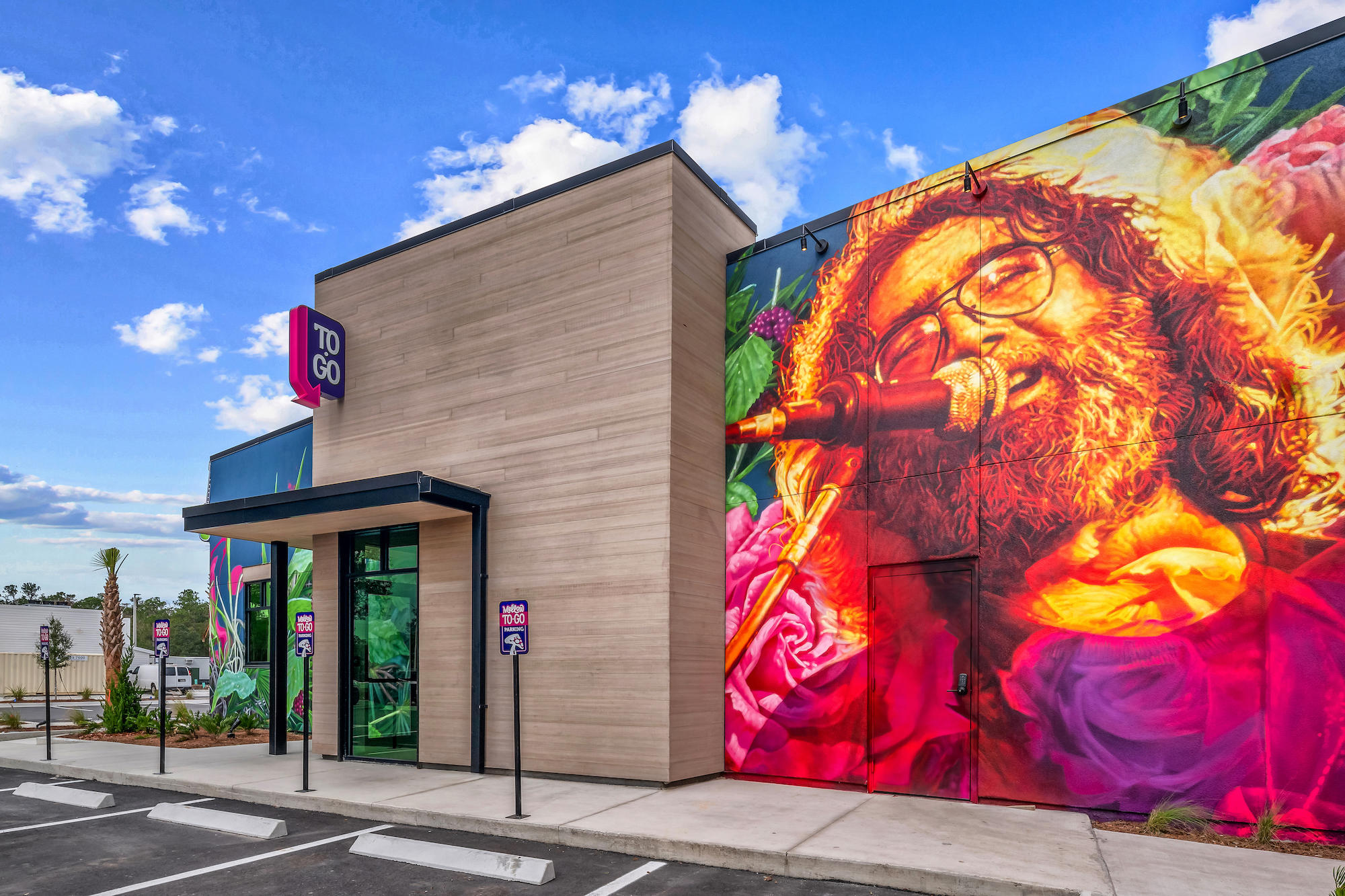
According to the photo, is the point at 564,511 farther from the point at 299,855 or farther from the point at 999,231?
the point at 999,231

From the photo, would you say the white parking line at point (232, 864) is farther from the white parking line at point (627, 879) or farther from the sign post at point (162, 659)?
the sign post at point (162, 659)

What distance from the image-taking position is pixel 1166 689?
8242 millimetres

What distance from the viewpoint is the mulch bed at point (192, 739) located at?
53.3 ft

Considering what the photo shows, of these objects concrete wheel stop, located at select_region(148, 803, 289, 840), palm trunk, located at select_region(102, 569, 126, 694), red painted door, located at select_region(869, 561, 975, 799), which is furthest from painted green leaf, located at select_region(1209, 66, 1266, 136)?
palm trunk, located at select_region(102, 569, 126, 694)

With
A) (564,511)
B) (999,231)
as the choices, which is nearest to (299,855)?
(564,511)

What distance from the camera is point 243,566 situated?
2164 cm

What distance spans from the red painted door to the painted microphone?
5.68 ft

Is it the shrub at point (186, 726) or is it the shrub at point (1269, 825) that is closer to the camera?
the shrub at point (1269, 825)

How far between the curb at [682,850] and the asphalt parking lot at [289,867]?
0.09 meters

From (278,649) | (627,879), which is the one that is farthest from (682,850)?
(278,649)

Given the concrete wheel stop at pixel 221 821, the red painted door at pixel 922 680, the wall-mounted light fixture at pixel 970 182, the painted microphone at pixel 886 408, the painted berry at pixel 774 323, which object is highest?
the wall-mounted light fixture at pixel 970 182

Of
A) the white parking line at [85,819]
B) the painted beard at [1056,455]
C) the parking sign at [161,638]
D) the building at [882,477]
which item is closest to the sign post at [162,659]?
the parking sign at [161,638]

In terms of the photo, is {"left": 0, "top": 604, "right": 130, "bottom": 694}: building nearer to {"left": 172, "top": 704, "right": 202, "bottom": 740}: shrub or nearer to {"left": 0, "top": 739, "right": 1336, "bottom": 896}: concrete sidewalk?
{"left": 172, "top": 704, "right": 202, "bottom": 740}: shrub

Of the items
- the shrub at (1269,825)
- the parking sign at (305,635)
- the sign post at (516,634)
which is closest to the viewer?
the shrub at (1269,825)
